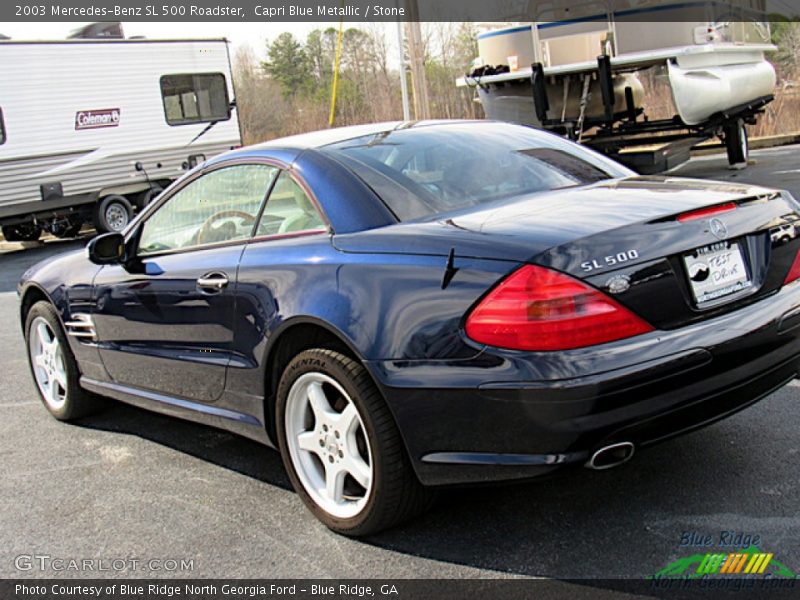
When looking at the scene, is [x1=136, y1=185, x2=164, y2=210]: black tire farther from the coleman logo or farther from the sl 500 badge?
the sl 500 badge

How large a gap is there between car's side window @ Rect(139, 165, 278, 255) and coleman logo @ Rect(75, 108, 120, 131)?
12625 millimetres

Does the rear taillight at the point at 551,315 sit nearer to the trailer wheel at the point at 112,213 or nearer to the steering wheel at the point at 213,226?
the steering wheel at the point at 213,226

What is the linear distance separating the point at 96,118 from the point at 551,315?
1520 cm

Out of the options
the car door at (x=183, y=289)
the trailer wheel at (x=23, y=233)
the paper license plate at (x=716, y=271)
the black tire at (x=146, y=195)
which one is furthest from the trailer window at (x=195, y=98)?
the paper license plate at (x=716, y=271)

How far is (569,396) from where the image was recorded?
2.66 meters

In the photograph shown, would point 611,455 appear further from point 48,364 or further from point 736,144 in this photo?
point 736,144

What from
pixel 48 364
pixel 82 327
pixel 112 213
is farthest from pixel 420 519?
pixel 112 213

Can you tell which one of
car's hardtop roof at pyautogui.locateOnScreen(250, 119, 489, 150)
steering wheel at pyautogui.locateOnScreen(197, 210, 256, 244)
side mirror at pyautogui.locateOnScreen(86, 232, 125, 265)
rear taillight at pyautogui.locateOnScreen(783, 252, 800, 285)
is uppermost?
car's hardtop roof at pyautogui.locateOnScreen(250, 119, 489, 150)

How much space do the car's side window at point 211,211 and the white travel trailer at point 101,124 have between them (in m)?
11.8

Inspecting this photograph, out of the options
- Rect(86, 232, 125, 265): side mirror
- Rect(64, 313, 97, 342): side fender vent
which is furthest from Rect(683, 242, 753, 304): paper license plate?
Rect(64, 313, 97, 342): side fender vent

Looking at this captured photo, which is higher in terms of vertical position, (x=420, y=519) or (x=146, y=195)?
(x=146, y=195)

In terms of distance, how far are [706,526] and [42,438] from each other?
353 centimetres

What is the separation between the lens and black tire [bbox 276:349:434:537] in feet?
10.00

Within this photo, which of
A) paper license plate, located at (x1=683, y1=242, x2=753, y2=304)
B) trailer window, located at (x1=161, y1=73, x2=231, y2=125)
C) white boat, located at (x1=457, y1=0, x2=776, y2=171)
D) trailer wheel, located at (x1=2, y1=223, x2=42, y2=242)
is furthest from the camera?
trailer window, located at (x1=161, y1=73, x2=231, y2=125)
